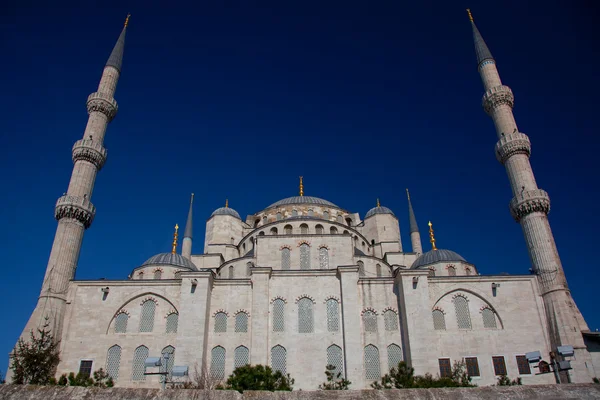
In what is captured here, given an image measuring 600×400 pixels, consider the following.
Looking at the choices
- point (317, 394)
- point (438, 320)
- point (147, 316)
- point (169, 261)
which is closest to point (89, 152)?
point (169, 261)

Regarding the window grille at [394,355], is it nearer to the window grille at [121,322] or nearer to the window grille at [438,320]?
the window grille at [438,320]

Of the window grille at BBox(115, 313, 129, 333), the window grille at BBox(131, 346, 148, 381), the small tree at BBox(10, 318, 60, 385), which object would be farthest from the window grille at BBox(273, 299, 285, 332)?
the small tree at BBox(10, 318, 60, 385)

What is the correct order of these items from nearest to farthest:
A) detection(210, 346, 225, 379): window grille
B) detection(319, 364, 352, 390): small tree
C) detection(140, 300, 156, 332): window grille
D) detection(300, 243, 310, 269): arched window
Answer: detection(319, 364, 352, 390): small tree < detection(210, 346, 225, 379): window grille < detection(140, 300, 156, 332): window grille < detection(300, 243, 310, 269): arched window

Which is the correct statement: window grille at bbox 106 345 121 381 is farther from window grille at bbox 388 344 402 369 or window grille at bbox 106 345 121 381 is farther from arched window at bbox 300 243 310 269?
window grille at bbox 388 344 402 369

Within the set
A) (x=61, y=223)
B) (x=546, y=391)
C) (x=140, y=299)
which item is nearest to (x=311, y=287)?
(x=140, y=299)

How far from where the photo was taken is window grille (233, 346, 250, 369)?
731 inches

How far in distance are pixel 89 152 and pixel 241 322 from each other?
11.2 meters

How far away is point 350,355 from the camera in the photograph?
18219 mm

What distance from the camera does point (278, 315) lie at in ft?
64.4

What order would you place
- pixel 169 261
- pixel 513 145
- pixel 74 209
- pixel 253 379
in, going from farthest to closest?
pixel 169 261 → pixel 513 145 → pixel 74 209 → pixel 253 379

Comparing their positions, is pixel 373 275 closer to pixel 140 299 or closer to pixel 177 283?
pixel 177 283

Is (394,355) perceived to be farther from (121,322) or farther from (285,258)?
(121,322)

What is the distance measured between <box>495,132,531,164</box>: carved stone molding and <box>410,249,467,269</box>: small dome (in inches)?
213

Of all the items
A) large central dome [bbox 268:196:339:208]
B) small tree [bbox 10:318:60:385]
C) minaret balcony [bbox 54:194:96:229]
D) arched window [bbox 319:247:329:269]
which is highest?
large central dome [bbox 268:196:339:208]
